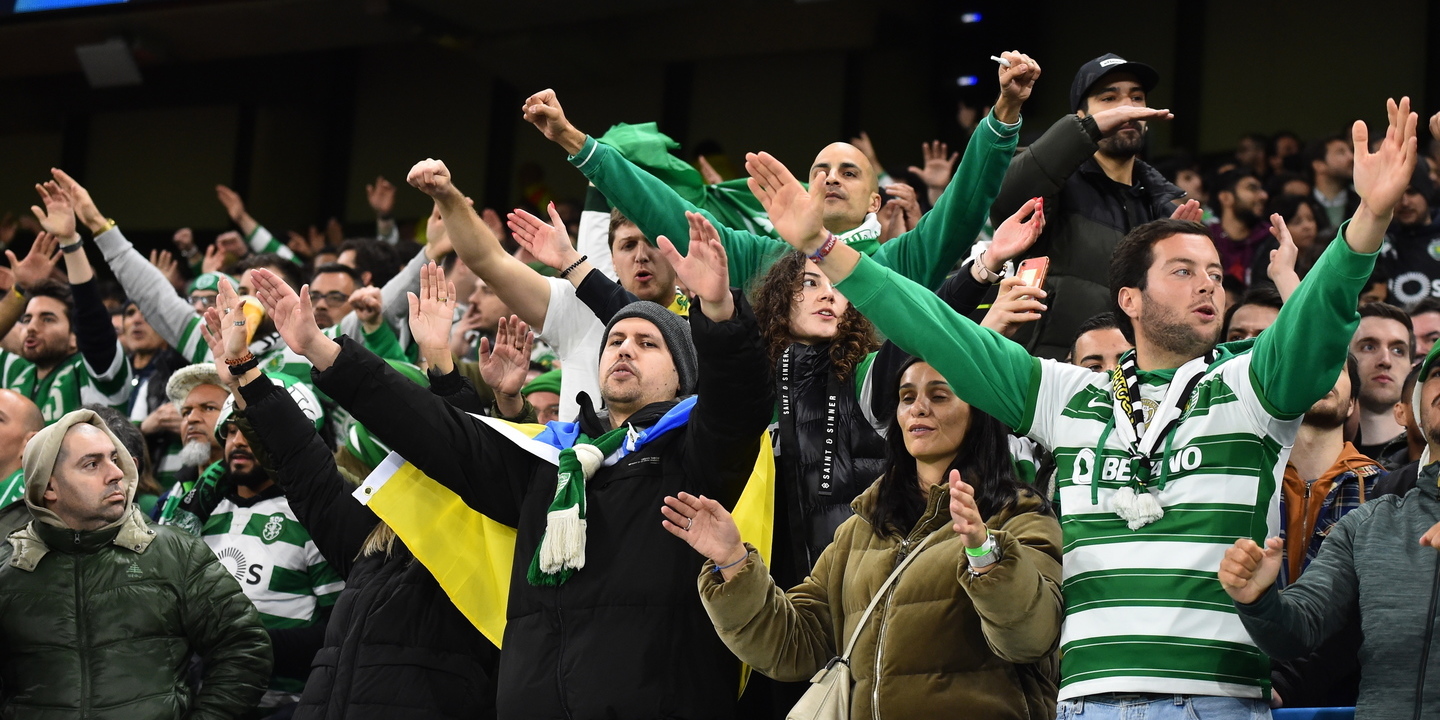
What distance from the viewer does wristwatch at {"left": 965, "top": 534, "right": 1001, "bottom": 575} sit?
2977 millimetres

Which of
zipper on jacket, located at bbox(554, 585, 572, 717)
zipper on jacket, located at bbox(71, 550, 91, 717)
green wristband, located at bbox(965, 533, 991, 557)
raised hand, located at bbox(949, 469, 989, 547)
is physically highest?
raised hand, located at bbox(949, 469, 989, 547)

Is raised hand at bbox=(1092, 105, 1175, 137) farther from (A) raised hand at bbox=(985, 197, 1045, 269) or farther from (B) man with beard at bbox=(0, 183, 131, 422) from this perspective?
(B) man with beard at bbox=(0, 183, 131, 422)

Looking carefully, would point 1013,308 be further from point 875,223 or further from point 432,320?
point 432,320

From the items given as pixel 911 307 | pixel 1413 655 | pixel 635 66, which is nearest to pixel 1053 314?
pixel 911 307

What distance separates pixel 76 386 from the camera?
6926 mm

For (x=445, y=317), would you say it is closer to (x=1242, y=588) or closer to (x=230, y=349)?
(x=230, y=349)

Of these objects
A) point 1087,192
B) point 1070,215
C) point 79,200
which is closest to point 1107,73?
point 1087,192

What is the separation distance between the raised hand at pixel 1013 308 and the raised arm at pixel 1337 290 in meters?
0.65

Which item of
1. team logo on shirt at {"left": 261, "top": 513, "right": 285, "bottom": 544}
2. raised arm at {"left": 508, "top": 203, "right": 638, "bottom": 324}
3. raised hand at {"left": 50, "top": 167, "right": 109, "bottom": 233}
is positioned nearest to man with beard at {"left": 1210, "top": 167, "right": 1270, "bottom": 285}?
raised arm at {"left": 508, "top": 203, "right": 638, "bottom": 324}

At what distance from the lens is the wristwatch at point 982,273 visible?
3.91 metres

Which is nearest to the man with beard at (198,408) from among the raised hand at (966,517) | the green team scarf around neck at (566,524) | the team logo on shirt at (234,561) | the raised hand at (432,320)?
the team logo on shirt at (234,561)

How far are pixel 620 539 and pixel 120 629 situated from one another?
1.72m

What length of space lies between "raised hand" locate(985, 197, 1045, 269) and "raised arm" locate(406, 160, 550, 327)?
1460 millimetres

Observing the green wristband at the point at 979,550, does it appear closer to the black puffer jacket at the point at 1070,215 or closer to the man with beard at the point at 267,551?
the black puffer jacket at the point at 1070,215
